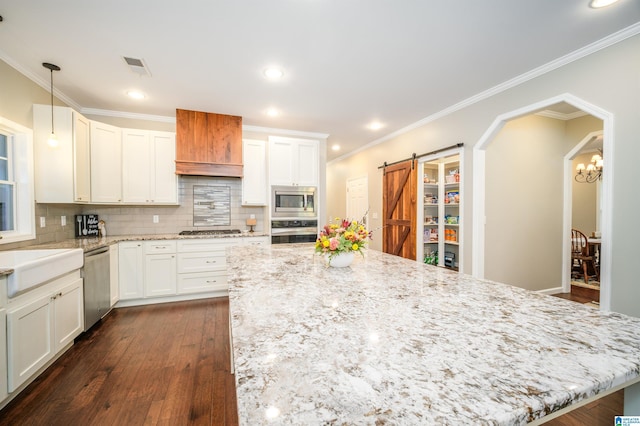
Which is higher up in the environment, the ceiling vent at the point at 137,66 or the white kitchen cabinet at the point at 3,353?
the ceiling vent at the point at 137,66

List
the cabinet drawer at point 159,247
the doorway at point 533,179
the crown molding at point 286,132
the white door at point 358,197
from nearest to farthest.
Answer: the doorway at point 533,179 < the cabinet drawer at point 159,247 < the crown molding at point 286,132 < the white door at point 358,197

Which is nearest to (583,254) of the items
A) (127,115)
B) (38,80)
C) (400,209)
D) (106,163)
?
(400,209)

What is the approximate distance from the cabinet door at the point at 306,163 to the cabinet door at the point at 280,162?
98 mm

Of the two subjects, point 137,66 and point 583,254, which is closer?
point 137,66

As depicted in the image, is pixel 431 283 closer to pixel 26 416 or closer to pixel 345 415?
pixel 345 415

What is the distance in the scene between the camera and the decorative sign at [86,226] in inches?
136

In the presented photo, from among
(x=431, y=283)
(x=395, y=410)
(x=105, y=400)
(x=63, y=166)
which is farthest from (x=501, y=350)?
(x=63, y=166)

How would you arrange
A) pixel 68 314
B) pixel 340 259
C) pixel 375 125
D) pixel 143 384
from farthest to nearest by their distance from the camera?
pixel 375 125, pixel 68 314, pixel 143 384, pixel 340 259

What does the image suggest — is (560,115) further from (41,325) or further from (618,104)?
(41,325)

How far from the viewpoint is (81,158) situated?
9.93 feet

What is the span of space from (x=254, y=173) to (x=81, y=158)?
2.01 meters

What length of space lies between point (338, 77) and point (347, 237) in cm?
193

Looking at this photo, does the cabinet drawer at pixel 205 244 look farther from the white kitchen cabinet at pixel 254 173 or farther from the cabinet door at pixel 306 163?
the cabinet door at pixel 306 163

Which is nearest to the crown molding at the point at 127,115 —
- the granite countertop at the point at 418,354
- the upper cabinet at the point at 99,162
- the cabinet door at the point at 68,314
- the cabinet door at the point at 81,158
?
the upper cabinet at the point at 99,162
